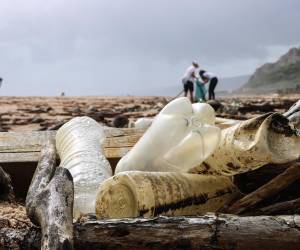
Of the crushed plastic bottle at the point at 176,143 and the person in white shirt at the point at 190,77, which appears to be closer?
the crushed plastic bottle at the point at 176,143

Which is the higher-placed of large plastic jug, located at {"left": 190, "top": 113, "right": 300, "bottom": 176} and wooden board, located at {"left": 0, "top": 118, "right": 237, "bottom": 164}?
large plastic jug, located at {"left": 190, "top": 113, "right": 300, "bottom": 176}

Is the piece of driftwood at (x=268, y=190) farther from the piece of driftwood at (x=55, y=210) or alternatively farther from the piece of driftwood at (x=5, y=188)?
the piece of driftwood at (x=5, y=188)

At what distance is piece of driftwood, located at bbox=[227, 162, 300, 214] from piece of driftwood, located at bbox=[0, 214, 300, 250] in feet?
1.16

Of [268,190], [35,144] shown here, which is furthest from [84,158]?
[268,190]

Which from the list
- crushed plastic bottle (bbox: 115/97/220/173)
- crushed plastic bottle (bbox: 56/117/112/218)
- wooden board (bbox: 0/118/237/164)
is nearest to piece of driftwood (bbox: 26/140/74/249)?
crushed plastic bottle (bbox: 56/117/112/218)

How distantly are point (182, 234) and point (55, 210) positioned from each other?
48 cm

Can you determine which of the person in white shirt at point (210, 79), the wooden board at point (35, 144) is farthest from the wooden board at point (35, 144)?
the person in white shirt at point (210, 79)

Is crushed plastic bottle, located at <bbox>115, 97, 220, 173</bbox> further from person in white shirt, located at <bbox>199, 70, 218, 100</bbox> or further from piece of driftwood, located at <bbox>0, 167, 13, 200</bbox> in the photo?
person in white shirt, located at <bbox>199, 70, 218, 100</bbox>

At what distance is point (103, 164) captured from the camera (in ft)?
11.6

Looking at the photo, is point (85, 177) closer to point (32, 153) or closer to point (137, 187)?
point (137, 187)

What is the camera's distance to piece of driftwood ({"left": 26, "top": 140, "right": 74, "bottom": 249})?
2.07 m

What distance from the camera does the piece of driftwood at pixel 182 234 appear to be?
7.51ft

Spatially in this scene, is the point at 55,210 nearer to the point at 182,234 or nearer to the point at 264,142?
the point at 182,234

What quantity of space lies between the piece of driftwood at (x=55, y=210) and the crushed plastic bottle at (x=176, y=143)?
611 millimetres
